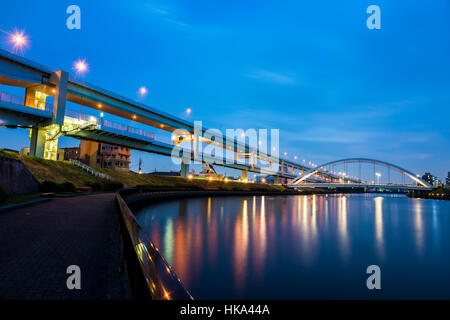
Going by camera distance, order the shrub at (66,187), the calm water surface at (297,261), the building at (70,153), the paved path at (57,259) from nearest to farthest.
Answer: the paved path at (57,259)
the calm water surface at (297,261)
the shrub at (66,187)
the building at (70,153)

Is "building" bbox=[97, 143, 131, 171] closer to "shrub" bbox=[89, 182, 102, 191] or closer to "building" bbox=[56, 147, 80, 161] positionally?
"building" bbox=[56, 147, 80, 161]

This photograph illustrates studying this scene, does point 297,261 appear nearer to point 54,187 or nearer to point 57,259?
point 57,259

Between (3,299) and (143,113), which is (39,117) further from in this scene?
(3,299)

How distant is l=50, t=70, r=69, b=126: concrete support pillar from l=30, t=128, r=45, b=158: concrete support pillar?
291cm

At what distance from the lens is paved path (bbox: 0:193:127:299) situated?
4.23 metres

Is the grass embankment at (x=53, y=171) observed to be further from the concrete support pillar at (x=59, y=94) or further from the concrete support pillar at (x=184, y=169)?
the concrete support pillar at (x=184, y=169)

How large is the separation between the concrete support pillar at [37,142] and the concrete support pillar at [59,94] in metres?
2.91

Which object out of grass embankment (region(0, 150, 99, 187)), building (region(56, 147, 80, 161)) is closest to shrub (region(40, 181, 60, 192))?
grass embankment (region(0, 150, 99, 187))

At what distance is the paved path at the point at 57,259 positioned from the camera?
423cm

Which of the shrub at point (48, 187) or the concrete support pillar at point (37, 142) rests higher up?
the concrete support pillar at point (37, 142)

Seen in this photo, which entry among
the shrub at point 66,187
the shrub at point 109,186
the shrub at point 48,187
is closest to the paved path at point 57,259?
the shrub at point 48,187

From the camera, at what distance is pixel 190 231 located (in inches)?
553

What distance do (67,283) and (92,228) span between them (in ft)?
18.5

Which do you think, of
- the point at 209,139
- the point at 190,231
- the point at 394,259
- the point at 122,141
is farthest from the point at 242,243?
the point at 209,139
